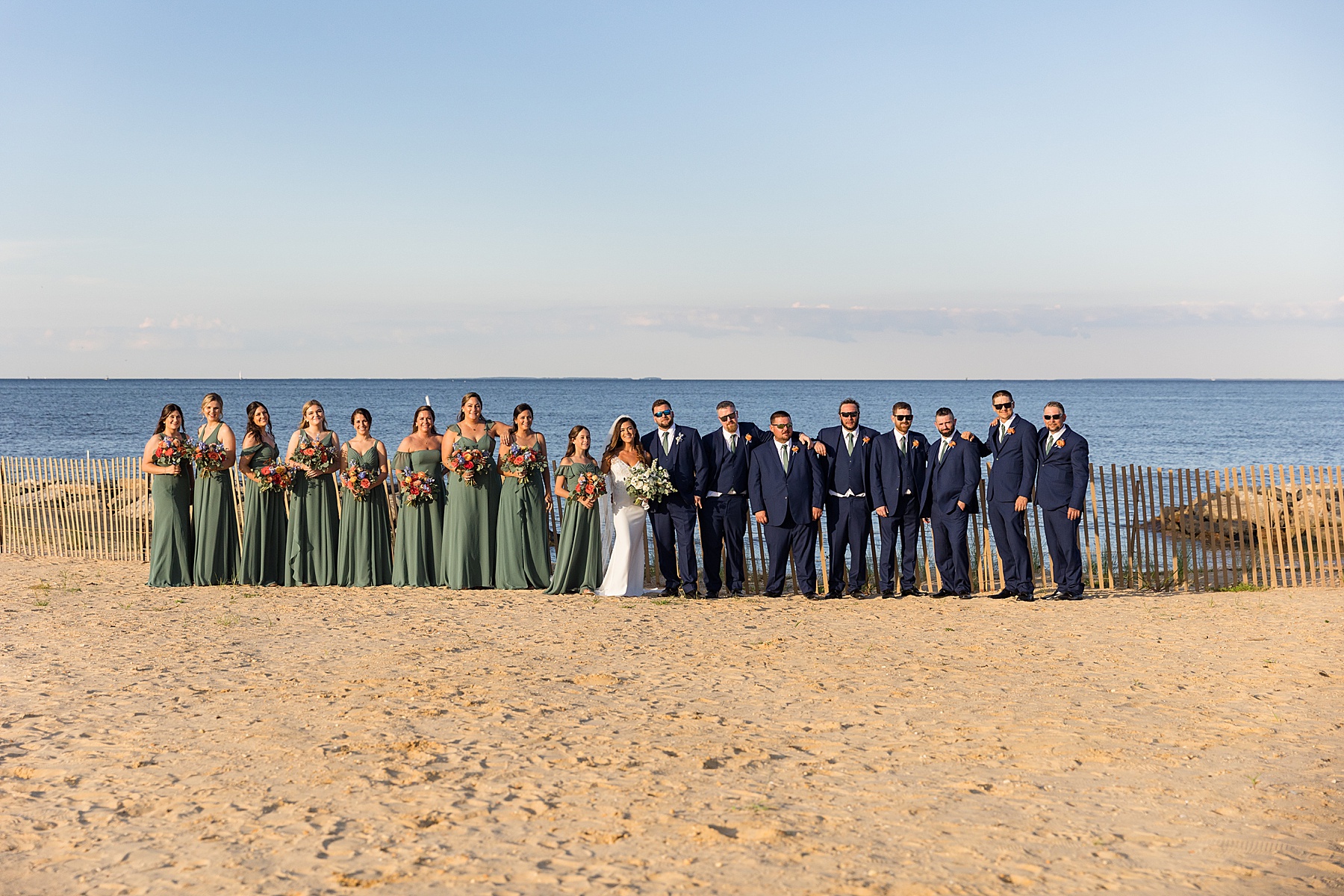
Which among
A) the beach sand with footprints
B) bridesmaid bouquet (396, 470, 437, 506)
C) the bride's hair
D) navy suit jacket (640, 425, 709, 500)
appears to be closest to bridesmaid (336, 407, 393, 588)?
bridesmaid bouquet (396, 470, 437, 506)

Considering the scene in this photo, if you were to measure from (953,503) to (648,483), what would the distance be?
315 centimetres

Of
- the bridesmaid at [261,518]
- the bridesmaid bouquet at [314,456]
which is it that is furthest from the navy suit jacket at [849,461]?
the bridesmaid at [261,518]

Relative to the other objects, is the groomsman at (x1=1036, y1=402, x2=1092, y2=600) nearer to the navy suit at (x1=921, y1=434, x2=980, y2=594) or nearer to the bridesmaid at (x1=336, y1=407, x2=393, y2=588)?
the navy suit at (x1=921, y1=434, x2=980, y2=594)

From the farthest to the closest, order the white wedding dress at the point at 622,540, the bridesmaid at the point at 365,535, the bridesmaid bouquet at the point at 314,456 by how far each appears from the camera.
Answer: the bridesmaid at the point at 365,535
the bridesmaid bouquet at the point at 314,456
the white wedding dress at the point at 622,540

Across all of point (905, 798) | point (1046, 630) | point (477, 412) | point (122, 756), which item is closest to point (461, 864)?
point (905, 798)

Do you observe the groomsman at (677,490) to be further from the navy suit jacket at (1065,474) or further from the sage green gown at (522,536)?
the navy suit jacket at (1065,474)

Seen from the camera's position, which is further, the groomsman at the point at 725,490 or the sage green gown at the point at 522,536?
the sage green gown at the point at 522,536

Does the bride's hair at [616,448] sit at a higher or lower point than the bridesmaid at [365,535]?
higher

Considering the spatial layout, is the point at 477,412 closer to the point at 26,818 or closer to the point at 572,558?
the point at 572,558

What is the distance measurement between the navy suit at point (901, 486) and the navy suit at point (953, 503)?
118 millimetres

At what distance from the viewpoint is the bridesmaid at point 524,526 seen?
1139cm

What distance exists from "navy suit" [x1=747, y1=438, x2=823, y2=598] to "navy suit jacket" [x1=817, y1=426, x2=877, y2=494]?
20 centimetres

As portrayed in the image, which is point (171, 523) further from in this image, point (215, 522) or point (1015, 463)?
point (1015, 463)

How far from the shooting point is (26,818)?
4953mm
